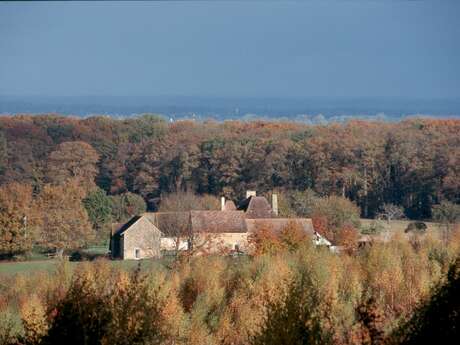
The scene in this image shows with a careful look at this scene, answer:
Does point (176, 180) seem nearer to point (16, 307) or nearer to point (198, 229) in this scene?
point (198, 229)

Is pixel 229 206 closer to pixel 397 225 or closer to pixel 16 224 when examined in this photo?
pixel 397 225

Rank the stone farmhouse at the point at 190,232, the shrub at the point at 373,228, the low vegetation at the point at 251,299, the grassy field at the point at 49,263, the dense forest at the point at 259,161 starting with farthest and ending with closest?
the dense forest at the point at 259,161 < the shrub at the point at 373,228 < the stone farmhouse at the point at 190,232 < the grassy field at the point at 49,263 < the low vegetation at the point at 251,299

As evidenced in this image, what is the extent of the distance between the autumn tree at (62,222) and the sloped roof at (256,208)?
25.4 ft

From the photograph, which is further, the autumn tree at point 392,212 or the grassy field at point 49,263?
the autumn tree at point 392,212

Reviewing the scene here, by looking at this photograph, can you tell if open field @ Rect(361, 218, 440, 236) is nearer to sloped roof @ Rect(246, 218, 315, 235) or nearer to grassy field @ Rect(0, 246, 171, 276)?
sloped roof @ Rect(246, 218, 315, 235)

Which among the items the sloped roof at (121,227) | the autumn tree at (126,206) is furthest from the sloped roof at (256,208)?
the autumn tree at (126,206)

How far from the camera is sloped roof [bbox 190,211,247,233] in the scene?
182 feet


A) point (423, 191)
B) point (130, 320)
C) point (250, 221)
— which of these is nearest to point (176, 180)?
point (423, 191)

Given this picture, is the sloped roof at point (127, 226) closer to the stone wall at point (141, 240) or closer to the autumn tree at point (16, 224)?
the stone wall at point (141, 240)

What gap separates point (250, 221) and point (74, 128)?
1684 inches

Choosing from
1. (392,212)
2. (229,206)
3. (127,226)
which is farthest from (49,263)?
(392,212)

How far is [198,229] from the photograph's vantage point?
55.0 meters

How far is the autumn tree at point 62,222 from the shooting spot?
5888 centimetres

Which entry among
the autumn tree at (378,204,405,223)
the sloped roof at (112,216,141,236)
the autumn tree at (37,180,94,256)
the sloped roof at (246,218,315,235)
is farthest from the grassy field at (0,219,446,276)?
the autumn tree at (378,204,405,223)
